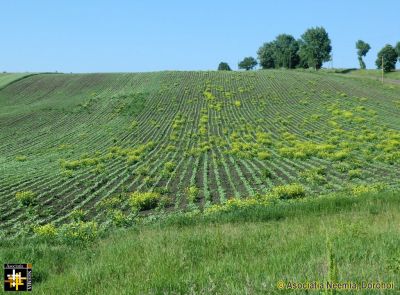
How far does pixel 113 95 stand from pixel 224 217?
6267cm

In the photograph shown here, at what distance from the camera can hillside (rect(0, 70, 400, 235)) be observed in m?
21.8

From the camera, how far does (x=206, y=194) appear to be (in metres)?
20.3

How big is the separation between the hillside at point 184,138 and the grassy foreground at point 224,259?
26.9ft

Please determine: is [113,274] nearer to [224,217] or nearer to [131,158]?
[224,217]

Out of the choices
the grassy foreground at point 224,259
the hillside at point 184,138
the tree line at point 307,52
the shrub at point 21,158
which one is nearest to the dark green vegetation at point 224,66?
the tree line at point 307,52

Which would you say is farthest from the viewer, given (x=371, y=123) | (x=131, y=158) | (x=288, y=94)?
(x=288, y=94)

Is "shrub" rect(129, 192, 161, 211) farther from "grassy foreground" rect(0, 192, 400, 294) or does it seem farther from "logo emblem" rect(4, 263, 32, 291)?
"logo emblem" rect(4, 263, 32, 291)

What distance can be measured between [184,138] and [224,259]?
36082 mm

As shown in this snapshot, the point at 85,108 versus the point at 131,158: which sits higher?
the point at 85,108

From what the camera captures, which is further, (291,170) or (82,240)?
(291,170)

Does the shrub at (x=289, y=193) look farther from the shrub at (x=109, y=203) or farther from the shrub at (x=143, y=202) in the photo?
the shrub at (x=109, y=203)

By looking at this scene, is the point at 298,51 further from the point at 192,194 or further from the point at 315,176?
the point at 192,194

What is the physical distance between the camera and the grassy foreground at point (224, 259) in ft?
17.6

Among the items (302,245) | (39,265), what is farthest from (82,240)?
(302,245)
